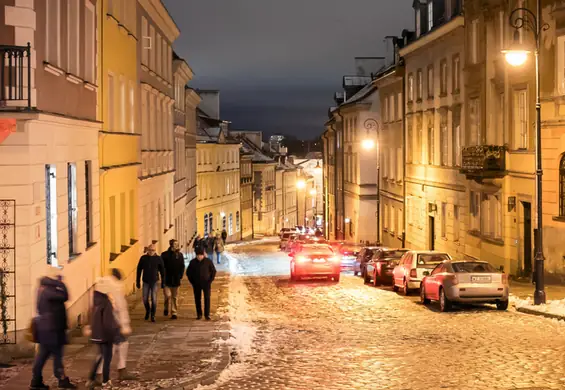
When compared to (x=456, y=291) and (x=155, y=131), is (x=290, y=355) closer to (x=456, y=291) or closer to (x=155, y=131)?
(x=456, y=291)

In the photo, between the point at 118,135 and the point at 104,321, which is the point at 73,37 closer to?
the point at 118,135

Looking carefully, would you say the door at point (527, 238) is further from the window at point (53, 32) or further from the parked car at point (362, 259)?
the window at point (53, 32)

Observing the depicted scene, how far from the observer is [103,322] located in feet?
42.4

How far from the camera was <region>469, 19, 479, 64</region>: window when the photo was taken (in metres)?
36.6

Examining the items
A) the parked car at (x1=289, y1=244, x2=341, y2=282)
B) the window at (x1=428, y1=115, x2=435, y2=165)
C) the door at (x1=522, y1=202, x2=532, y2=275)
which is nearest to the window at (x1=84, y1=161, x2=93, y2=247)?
the parked car at (x1=289, y1=244, x2=341, y2=282)

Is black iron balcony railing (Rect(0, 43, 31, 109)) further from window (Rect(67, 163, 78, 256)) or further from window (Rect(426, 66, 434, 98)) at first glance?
window (Rect(426, 66, 434, 98))

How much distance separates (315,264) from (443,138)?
12.5 metres

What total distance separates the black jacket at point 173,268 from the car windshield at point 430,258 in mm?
8916

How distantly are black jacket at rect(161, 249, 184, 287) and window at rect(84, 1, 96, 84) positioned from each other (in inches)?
171

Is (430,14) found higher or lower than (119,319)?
higher

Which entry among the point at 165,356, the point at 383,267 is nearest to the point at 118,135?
the point at 383,267

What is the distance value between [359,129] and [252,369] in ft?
173

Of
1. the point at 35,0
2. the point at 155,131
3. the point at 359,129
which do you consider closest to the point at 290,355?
the point at 35,0

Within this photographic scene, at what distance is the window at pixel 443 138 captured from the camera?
42188 millimetres
